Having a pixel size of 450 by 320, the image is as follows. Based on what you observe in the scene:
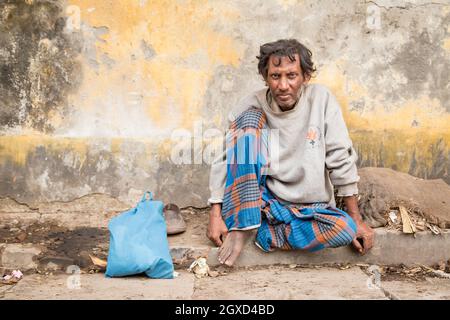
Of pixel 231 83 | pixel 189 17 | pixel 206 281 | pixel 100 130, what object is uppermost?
pixel 189 17

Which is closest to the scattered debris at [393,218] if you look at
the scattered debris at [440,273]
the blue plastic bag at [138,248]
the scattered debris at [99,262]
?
the scattered debris at [440,273]

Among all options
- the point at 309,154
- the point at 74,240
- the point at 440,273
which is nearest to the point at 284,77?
the point at 309,154

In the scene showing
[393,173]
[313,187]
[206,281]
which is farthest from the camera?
[393,173]

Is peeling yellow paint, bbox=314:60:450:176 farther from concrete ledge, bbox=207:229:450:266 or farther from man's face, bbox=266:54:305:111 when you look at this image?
man's face, bbox=266:54:305:111

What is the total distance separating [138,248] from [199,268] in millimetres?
413

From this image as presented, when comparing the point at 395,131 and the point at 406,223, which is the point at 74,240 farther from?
the point at 395,131

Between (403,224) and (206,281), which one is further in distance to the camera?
(403,224)

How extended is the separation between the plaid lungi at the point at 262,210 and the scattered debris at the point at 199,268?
0.27 meters

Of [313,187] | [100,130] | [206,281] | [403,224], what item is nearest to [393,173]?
[403,224]

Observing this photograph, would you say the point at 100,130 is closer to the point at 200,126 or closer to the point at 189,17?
the point at 200,126

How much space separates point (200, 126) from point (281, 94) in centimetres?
95

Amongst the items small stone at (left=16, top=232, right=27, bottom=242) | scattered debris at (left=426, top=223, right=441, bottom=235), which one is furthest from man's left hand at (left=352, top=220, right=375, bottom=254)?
small stone at (left=16, top=232, right=27, bottom=242)

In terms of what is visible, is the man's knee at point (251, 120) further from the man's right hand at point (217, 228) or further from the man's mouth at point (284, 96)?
the man's right hand at point (217, 228)

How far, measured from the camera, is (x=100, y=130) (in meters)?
4.65
